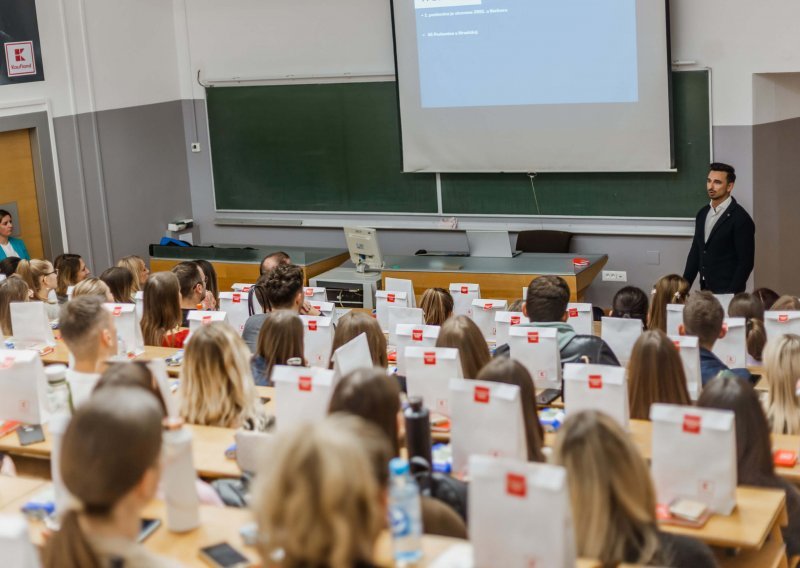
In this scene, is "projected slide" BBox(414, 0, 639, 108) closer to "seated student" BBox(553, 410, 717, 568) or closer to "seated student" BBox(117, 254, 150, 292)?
"seated student" BBox(117, 254, 150, 292)

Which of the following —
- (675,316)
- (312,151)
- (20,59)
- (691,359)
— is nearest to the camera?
(691,359)

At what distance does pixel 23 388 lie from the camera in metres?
4.69

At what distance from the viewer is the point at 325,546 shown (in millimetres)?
2109

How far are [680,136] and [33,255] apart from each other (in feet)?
19.9

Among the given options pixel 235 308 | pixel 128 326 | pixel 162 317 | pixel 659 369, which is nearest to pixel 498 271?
pixel 235 308

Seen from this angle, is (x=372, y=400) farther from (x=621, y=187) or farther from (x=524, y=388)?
(x=621, y=187)

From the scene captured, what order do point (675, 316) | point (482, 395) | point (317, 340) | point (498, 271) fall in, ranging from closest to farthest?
1. point (482, 395)
2. point (675, 316)
3. point (317, 340)
4. point (498, 271)

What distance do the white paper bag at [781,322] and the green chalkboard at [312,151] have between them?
16.8 feet

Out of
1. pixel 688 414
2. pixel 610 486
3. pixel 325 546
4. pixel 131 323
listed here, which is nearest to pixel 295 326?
pixel 131 323

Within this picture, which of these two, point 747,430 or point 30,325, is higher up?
point 30,325

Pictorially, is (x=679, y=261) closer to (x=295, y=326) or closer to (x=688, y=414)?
(x=295, y=326)

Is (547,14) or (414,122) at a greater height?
(547,14)

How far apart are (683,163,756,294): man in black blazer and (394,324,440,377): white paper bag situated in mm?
3128

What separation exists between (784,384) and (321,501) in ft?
9.40
